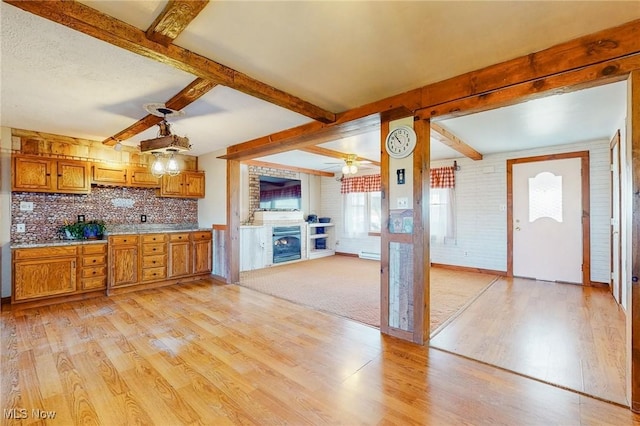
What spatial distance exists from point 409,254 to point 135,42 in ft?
8.76

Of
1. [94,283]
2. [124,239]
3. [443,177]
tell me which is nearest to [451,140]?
[443,177]

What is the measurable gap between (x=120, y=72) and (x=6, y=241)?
3349 mm

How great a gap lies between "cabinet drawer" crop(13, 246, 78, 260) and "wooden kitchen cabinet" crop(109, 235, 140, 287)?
46cm

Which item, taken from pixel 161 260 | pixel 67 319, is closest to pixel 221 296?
pixel 161 260

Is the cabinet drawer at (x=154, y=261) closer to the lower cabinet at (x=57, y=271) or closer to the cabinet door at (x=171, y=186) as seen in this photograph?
the lower cabinet at (x=57, y=271)

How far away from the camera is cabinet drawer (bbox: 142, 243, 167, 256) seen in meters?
4.54

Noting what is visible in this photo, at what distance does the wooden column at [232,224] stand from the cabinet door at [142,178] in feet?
4.34

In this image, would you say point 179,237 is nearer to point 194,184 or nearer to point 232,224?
point 232,224

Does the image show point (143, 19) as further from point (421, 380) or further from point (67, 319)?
point (67, 319)

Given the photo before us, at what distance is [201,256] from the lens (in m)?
5.20

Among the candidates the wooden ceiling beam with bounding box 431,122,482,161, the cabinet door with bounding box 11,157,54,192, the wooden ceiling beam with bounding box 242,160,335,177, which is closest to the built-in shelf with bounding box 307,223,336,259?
the wooden ceiling beam with bounding box 242,160,335,177

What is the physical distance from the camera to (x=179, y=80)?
2467 millimetres

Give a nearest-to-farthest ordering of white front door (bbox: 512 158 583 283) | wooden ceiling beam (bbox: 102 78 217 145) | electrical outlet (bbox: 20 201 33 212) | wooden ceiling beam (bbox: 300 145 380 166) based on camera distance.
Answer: wooden ceiling beam (bbox: 102 78 217 145) < electrical outlet (bbox: 20 201 33 212) < white front door (bbox: 512 158 583 283) < wooden ceiling beam (bbox: 300 145 380 166)

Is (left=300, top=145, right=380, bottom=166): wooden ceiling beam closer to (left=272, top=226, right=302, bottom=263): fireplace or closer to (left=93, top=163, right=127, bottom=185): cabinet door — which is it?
(left=272, top=226, right=302, bottom=263): fireplace
